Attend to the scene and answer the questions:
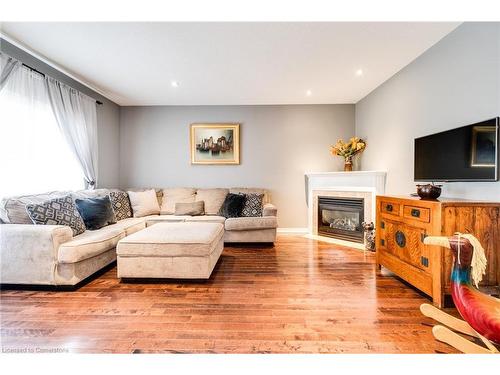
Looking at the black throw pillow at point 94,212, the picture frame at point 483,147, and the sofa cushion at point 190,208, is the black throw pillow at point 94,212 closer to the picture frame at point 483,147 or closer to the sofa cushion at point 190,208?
the sofa cushion at point 190,208

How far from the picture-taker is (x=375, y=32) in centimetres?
218

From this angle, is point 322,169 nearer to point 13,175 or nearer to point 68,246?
point 68,246

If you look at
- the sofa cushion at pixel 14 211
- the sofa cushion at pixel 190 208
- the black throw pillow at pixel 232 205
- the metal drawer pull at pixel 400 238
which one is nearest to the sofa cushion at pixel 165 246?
the sofa cushion at pixel 14 211

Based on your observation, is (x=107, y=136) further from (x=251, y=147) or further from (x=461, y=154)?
(x=461, y=154)

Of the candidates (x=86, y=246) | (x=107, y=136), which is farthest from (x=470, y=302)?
(x=107, y=136)

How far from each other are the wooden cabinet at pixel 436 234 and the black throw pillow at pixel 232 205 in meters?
2.22

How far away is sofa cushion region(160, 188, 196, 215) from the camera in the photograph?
4.05m

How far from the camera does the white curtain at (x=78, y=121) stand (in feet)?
9.77

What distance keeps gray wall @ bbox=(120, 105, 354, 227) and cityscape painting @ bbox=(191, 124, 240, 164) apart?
0.13 metres

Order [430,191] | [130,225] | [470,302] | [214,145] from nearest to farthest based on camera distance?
[470,302] → [430,191] → [130,225] → [214,145]

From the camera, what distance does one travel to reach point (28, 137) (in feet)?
8.60

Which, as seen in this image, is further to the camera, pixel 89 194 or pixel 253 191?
pixel 253 191

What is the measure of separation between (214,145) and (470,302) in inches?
156

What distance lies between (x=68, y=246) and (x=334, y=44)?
129 inches
